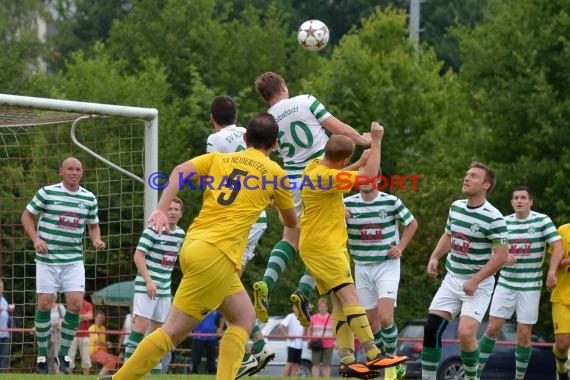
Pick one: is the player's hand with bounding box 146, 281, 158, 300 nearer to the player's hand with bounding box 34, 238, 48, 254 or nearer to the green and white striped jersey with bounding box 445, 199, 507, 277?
the player's hand with bounding box 34, 238, 48, 254

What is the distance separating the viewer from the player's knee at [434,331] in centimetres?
1298

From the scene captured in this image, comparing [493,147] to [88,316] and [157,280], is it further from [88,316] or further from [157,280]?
[157,280]

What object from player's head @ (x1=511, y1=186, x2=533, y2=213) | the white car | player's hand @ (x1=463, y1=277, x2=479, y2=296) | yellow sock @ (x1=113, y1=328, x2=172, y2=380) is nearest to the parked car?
the white car

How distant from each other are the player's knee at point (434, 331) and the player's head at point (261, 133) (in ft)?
12.2

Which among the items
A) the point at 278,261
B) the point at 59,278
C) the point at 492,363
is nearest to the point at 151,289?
the point at 59,278

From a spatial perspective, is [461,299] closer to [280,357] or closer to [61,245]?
[61,245]

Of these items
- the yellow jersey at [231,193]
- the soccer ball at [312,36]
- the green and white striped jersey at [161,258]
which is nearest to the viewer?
the yellow jersey at [231,193]

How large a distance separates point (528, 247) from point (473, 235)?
2662 millimetres

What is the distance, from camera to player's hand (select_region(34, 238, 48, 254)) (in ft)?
48.0

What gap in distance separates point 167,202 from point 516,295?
23.3 ft

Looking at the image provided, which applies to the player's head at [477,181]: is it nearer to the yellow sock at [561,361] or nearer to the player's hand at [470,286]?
the player's hand at [470,286]

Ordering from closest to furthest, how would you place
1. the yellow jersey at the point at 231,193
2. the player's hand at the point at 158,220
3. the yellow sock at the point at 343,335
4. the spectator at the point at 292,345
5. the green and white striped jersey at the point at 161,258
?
the player's hand at the point at 158,220
the yellow jersey at the point at 231,193
the yellow sock at the point at 343,335
the green and white striped jersey at the point at 161,258
the spectator at the point at 292,345

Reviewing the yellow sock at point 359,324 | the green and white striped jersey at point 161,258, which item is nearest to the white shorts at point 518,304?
the green and white striped jersey at point 161,258

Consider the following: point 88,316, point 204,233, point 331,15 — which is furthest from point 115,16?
point 204,233
